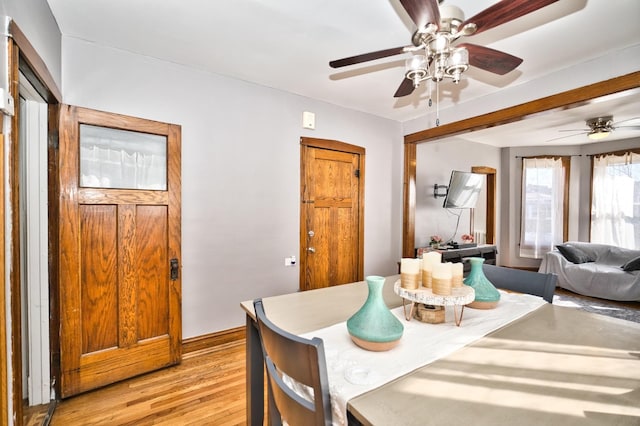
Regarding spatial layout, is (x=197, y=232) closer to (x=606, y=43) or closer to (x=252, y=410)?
(x=252, y=410)

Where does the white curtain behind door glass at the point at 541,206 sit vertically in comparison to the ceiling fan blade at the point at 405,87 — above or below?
below

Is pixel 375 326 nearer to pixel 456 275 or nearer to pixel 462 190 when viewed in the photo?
pixel 456 275

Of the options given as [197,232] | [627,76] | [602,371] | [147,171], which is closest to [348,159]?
[197,232]

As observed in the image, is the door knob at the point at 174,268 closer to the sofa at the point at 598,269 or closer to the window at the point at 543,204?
the sofa at the point at 598,269

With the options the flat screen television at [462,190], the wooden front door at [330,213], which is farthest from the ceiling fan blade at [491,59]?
the flat screen television at [462,190]

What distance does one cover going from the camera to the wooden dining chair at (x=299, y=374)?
2.47 feet

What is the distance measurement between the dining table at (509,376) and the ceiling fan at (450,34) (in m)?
1.30

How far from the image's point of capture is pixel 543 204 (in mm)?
6004

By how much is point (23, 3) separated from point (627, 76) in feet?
12.7

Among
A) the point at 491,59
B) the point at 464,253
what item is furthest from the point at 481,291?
the point at 464,253

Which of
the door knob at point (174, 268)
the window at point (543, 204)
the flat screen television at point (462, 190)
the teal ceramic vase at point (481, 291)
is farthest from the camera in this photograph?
the window at point (543, 204)

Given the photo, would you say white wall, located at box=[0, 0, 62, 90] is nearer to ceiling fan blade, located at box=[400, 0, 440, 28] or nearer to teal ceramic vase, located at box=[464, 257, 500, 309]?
ceiling fan blade, located at box=[400, 0, 440, 28]

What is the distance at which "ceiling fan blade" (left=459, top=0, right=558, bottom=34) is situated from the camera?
1217 millimetres

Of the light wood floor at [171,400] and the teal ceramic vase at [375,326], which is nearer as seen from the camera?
the teal ceramic vase at [375,326]
